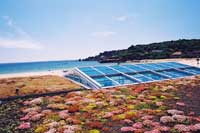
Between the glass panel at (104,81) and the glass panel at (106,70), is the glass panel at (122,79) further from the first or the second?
the glass panel at (104,81)

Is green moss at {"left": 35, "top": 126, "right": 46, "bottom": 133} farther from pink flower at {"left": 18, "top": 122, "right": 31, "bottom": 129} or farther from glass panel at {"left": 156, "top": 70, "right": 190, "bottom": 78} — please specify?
glass panel at {"left": 156, "top": 70, "right": 190, "bottom": 78}

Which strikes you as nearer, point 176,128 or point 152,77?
point 176,128

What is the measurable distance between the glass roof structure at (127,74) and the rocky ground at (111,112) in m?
3.04

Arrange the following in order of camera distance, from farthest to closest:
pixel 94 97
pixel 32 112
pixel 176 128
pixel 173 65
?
pixel 173 65
pixel 94 97
pixel 32 112
pixel 176 128

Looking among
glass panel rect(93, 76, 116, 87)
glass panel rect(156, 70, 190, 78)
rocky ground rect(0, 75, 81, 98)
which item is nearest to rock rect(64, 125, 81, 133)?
glass panel rect(93, 76, 116, 87)

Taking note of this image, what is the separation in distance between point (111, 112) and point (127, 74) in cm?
1409

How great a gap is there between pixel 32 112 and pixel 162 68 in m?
22.4

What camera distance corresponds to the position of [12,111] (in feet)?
62.2

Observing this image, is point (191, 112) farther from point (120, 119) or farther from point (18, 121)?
point (18, 121)

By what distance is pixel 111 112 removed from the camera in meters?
17.4

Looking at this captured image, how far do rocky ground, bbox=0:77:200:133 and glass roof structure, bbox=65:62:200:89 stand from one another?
3.04m

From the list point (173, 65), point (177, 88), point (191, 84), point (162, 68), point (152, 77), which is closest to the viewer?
point (177, 88)

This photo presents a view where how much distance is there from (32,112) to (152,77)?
17880mm

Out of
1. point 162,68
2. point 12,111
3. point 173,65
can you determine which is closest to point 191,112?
point 12,111
